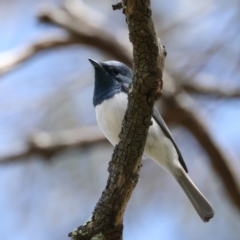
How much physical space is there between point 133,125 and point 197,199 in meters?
1.35

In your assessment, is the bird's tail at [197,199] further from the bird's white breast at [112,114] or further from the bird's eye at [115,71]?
the bird's eye at [115,71]

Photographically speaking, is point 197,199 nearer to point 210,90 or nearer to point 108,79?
point 108,79

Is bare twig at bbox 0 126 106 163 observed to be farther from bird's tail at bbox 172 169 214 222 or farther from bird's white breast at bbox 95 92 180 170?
bird's tail at bbox 172 169 214 222

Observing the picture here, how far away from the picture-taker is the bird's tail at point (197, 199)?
322 cm

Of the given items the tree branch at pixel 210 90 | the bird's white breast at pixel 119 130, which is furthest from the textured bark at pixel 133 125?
the tree branch at pixel 210 90

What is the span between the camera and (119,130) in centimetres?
309

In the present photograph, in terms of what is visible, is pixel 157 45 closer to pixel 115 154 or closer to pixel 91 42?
pixel 115 154

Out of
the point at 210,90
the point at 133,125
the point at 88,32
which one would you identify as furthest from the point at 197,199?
the point at 88,32

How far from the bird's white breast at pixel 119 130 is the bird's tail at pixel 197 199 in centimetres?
13

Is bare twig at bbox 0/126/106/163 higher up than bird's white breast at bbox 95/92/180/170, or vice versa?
bare twig at bbox 0/126/106/163

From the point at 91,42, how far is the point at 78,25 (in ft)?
0.78

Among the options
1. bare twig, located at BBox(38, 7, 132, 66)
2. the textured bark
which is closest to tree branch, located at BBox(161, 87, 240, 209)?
bare twig, located at BBox(38, 7, 132, 66)

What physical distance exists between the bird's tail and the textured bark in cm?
97

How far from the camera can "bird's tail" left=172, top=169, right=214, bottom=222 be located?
3.22 meters
